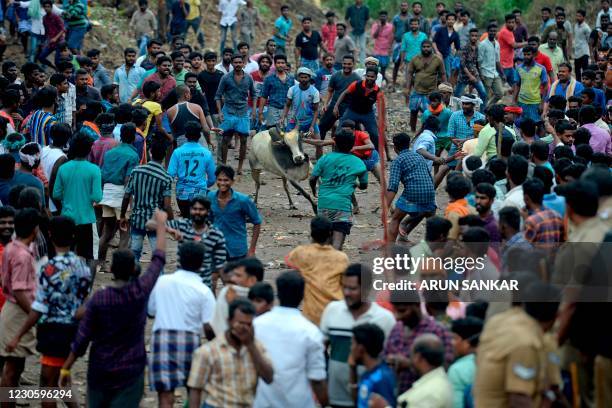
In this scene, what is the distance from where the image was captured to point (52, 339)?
27.1ft

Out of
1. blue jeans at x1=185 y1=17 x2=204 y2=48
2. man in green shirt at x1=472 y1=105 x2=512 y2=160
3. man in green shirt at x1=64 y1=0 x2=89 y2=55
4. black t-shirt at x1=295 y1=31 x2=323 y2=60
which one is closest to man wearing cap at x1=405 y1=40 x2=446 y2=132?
black t-shirt at x1=295 y1=31 x2=323 y2=60

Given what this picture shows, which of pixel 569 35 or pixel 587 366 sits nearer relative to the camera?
pixel 587 366

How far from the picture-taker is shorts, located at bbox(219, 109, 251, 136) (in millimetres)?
16531

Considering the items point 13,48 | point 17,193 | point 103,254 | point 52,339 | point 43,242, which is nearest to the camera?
point 52,339

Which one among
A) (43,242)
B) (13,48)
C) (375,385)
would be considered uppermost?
(13,48)

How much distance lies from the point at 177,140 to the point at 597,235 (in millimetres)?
8425

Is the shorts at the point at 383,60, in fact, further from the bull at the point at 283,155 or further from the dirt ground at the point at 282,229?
the bull at the point at 283,155

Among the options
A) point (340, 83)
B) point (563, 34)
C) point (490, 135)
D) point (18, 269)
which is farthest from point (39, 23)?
point (18, 269)

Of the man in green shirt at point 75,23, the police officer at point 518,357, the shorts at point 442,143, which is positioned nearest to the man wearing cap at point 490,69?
the shorts at point 442,143

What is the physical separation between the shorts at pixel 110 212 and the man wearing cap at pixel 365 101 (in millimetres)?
4320

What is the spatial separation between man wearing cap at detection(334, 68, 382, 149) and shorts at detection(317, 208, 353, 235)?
153 inches

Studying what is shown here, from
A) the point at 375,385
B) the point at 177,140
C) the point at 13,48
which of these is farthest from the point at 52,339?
the point at 13,48

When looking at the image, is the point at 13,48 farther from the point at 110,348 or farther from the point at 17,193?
the point at 110,348

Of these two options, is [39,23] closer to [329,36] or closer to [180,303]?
[329,36]
